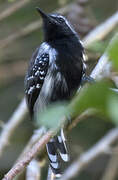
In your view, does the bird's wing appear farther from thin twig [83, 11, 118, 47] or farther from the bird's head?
thin twig [83, 11, 118, 47]

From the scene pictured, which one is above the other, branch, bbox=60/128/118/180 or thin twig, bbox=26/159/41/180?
thin twig, bbox=26/159/41/180

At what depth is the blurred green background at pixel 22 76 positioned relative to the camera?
409cm

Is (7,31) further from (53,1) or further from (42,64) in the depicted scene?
(42,64)

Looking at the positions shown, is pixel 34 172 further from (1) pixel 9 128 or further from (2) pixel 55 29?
(2) pixel 55 29

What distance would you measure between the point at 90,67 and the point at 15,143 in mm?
1106

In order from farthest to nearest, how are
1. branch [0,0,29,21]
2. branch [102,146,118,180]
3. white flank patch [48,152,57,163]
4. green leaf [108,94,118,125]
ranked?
1. branch [102,146,118,180]
2. branch [0,0,29,21]
3. white flank patch [48,152,57,163]
4. green leaf [108,94,118,125]

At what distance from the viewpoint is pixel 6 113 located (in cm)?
440

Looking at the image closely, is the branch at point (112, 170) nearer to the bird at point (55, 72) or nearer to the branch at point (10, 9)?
the bird at point (55, 72)

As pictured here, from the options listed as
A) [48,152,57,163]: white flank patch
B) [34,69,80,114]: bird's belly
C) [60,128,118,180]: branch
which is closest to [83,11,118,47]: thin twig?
[60,128,118,180]: branch

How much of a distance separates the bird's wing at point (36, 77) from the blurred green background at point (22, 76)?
148cm

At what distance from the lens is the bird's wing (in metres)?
2.48

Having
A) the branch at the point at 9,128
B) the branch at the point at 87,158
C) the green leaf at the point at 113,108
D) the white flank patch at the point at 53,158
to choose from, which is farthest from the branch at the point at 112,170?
the green leaf at the point at 113,108

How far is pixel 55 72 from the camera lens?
241 centimetres

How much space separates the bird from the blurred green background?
1426mm
